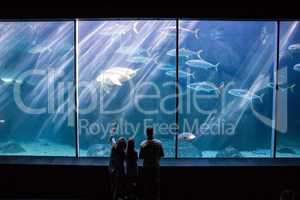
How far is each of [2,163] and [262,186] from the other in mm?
4218

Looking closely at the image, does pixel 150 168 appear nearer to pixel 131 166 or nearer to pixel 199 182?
pixel 131 166

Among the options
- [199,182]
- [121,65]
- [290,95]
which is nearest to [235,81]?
[290,95]

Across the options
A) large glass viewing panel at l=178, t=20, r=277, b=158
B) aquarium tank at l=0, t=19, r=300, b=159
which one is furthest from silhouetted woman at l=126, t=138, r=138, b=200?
large glass viewing panel at l=178, t=20, r=277, b=158

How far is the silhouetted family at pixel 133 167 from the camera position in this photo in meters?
4.57

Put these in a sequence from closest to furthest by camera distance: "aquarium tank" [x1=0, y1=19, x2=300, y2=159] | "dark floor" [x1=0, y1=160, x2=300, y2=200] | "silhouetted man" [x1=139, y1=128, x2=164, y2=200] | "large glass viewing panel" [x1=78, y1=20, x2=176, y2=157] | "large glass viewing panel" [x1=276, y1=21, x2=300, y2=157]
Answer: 1. "silhouetted man" [x1=139, y1=128, x2=164, y2=200]
2. "dark floor" [x1=0, y1=160, x2=300, y2=200]
3. "large glass viewing panel" [x1=276, y1=21, x2=300, y2=157]
4. "aquarium tank" [x1=0, y1=19, x2=300, y2=159]
5. "large glass viewing panel" [x1=78, y1=20, x2=176, y2=157]

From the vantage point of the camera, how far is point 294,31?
75.7 ft

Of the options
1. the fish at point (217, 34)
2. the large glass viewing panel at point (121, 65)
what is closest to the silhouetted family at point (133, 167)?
the large glass viewing panel at point (121, 65)

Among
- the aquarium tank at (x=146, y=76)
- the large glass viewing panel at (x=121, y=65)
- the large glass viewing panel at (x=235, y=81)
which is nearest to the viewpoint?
the aquarium tank at (x=146, y=76)

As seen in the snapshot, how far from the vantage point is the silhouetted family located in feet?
15.0

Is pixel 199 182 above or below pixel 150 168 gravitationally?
below

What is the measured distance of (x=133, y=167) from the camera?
462 cm

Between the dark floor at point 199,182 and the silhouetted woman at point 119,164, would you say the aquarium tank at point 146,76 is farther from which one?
the silhouetted woman at point 119,164

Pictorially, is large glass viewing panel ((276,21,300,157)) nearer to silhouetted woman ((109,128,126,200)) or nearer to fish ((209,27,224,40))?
fish ((209,27,224,40))

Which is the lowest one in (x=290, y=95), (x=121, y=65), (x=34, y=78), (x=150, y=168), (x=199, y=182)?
(x=199, y=182)
